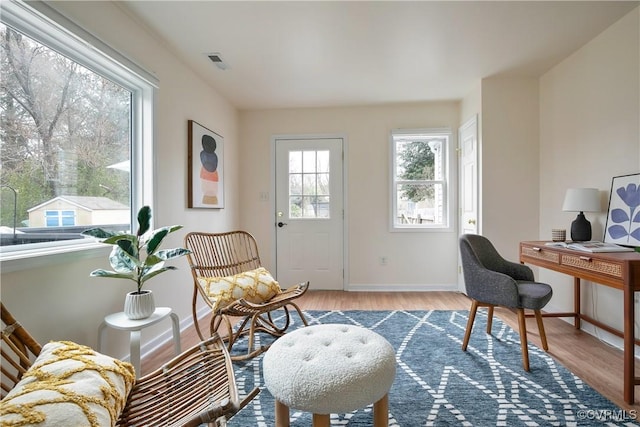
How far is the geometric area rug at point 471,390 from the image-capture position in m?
1.48

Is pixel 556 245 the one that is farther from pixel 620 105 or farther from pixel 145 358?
pixel 145 358

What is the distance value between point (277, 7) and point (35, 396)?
2.28m

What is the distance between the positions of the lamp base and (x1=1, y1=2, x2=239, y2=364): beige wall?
325 cm

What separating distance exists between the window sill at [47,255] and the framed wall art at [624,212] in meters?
3.43

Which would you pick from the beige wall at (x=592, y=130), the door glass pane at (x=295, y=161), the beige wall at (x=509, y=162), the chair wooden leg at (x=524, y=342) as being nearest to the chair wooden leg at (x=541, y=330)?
the chair wooden leg at (x=524, y=342)

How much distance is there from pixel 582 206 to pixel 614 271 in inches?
32.2

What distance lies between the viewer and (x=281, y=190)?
4070mm

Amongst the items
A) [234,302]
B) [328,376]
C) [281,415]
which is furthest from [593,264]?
[234,302]

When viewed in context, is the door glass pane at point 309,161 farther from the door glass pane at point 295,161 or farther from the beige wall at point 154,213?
the beige wall at point 154,213

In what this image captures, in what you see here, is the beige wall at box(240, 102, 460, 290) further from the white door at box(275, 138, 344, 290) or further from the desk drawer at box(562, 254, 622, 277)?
the desk drawer at box(562, 254, 622, 277)

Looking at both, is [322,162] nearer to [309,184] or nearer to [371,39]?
[309,184]

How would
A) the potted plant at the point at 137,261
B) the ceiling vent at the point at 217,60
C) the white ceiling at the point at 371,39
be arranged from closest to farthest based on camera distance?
the potted plant at the point at 137,261, the white ceiling at the point at 371,39, the ceiling vent at the point at 217,60

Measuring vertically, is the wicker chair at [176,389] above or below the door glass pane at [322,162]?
below

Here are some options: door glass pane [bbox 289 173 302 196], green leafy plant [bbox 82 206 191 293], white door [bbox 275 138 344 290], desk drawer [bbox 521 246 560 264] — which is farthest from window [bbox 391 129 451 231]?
green leafy plant [bbox 82 206 191 293]
